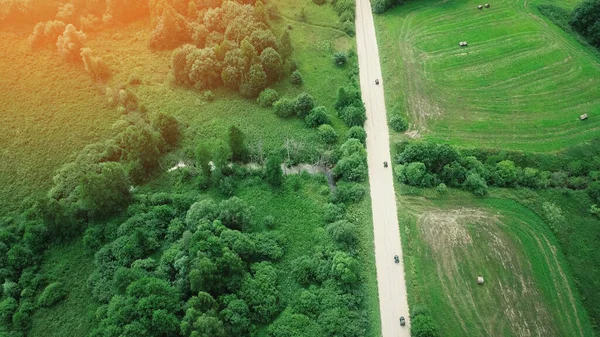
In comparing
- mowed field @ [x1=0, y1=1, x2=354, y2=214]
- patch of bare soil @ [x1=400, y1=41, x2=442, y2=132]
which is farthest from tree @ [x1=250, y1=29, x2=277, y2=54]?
patch of bare soil @ [x1=400, y1=41, x2=442, y2=132]

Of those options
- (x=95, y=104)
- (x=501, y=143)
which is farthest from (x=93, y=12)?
(x=501, y=143)

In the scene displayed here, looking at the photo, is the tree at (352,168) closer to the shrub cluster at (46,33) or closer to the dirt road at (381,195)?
the dirt road at (381,195)

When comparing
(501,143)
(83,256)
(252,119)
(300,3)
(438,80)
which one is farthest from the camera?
(300,3)

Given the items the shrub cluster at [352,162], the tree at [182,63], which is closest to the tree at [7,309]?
the tree at [182,63]

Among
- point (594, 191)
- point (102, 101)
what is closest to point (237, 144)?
point (102, 101)

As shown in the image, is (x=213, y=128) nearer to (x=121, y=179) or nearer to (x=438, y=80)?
(x=121, y=179)

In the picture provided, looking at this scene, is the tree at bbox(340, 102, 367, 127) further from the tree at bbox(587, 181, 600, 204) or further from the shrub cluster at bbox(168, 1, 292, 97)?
the tree at bbox(587, 181, 600, 204)

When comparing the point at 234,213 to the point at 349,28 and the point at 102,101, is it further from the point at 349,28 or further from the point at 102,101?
the point at 349,28
